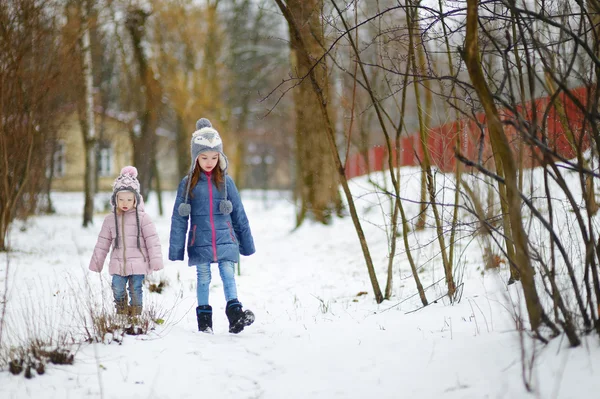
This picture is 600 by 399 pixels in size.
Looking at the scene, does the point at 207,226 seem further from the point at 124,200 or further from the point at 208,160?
the point at 124,200

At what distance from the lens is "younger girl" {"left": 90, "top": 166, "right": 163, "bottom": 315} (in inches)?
178

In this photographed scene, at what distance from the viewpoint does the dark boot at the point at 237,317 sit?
4.30 m

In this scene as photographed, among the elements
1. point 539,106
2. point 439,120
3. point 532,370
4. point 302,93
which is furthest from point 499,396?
point 302,93

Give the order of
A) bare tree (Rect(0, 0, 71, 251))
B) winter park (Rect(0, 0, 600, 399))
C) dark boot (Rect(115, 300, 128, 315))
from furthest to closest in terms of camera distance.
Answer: bare tree (Rect(0, 0, 71, 251)) → dark boot (Rect(115, 300, 128, 315)) → winter park (Rect(0, 0, 600, 399))

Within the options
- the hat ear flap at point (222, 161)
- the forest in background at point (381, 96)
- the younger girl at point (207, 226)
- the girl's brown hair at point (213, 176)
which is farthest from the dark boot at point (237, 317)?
the forest in background at point (381, 96)

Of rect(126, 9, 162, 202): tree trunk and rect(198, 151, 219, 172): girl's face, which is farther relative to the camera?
rect(126, 9, 162, 202): tree trunk

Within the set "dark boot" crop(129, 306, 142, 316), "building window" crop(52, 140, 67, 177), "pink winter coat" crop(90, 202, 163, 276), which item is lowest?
"dark boot" crop(129, 306, 142, 316)

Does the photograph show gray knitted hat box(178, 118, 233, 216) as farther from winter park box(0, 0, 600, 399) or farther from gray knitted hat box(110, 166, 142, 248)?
gray knitted hat box(110, 166, 142, 248)

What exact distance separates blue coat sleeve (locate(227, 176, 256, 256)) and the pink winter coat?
646 mm

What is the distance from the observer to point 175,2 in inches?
699

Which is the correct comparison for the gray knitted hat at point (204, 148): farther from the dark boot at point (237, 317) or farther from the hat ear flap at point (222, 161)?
the dark boot at point (237, 317)

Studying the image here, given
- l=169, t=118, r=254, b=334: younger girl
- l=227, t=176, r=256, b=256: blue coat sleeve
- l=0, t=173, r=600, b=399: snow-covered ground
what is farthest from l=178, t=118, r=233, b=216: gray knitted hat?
l=0, t=173, r=600, b=399: snow-covered ground

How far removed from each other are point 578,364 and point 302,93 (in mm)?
10440

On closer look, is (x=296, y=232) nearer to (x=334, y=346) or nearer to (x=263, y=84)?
(x=334, y=346)
